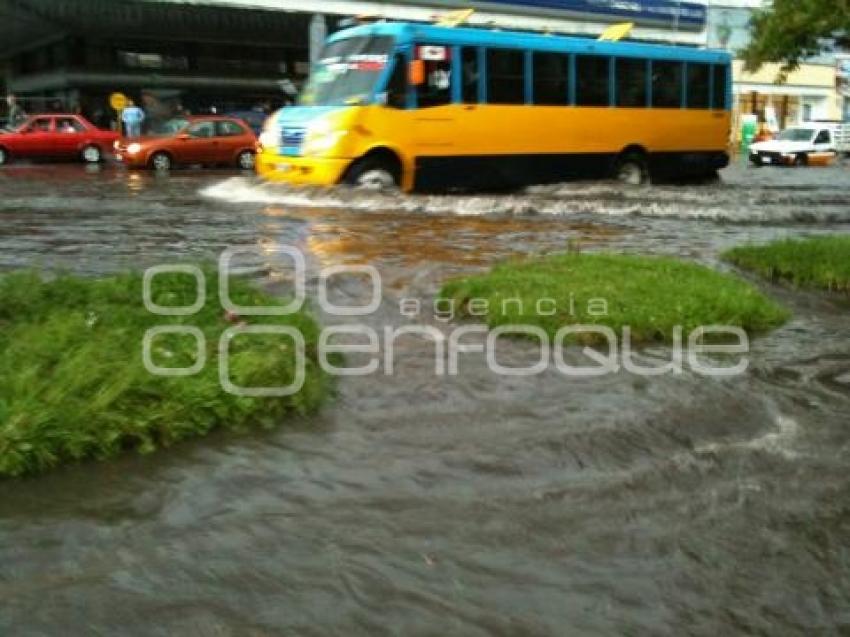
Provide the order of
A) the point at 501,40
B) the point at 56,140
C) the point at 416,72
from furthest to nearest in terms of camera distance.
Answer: the point at 56,140 < the point at 501,40 < the point at 416,72

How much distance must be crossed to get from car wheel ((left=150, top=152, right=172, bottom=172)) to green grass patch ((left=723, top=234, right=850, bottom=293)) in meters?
17.6

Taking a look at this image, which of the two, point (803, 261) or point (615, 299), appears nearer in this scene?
point (615, 299)

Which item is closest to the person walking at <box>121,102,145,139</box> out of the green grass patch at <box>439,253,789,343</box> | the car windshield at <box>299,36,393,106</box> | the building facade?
the car windshield at <box>299,36,393,106</box>

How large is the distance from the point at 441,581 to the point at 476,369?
105 inches

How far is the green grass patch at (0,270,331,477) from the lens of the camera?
4371mm

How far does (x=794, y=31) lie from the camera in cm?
926

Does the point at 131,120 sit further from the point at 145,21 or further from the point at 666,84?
the point at 666,84

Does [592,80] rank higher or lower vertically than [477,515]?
higher

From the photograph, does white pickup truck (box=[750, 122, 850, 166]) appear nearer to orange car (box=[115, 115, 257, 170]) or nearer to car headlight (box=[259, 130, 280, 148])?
orange car (box=[115, 115, 257, 170])

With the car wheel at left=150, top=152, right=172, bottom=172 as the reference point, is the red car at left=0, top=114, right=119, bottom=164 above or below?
above

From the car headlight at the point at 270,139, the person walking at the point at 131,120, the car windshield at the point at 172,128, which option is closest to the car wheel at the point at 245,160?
the car windshield at the point at 172,128

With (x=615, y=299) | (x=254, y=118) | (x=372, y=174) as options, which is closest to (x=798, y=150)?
(x=254, y=118)

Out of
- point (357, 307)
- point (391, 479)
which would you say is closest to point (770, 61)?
point (357, 307)

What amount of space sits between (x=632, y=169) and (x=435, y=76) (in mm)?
5119
